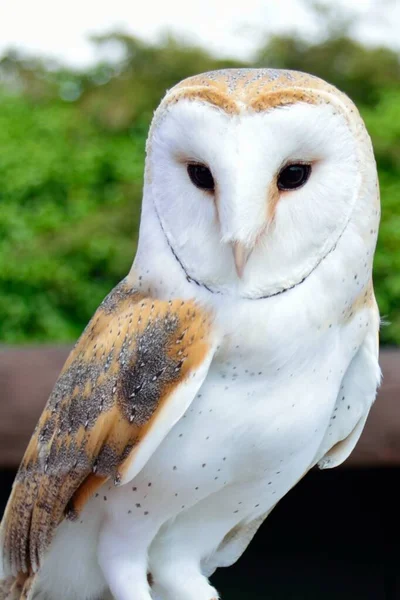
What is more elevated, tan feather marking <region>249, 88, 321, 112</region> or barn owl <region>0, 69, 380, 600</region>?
tan feather marking <region>249, 88, 321, 112</region>

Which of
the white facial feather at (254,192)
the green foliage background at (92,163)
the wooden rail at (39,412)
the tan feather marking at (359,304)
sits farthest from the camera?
the green foliage background at (92,163)

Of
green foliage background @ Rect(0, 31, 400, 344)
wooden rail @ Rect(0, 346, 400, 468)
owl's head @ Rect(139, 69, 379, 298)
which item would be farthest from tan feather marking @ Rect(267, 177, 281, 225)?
green foliage background @ Rect(0, 31, 400, 344)

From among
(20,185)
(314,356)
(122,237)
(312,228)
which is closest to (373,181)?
(312,228)

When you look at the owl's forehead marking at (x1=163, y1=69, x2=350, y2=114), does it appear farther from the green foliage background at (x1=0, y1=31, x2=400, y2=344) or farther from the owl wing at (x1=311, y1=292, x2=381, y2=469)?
the green foliage background at (x1=0, y1=31, x2=400, y2=344)

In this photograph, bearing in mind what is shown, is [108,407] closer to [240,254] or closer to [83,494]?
[83,494]

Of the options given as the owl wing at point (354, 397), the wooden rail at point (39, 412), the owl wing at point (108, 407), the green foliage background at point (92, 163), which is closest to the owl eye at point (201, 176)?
the owl wing at point (108, 407)

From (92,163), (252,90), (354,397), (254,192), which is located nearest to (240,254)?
(254,192)

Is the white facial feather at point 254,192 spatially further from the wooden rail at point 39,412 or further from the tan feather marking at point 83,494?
the wooden rail at point 39,412
